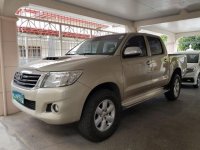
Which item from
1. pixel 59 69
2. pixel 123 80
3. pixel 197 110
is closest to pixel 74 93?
pixel 59 69

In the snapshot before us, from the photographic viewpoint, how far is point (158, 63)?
13.5 feet

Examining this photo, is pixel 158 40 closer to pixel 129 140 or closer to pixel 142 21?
pixel 129 140

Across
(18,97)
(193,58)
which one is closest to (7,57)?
(18,97)

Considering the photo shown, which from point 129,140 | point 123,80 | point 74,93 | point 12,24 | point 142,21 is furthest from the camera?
point 142,21

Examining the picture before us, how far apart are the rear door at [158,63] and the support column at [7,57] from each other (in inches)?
121

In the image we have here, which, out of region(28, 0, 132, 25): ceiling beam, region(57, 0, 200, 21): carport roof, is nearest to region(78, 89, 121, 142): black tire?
region(28, 0, 132, 25): ceiling beam

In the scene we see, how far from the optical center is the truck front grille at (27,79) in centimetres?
256

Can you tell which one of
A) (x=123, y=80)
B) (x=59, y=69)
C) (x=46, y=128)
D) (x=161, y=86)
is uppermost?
(x=59, y=69)

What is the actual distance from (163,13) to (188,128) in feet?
16.8

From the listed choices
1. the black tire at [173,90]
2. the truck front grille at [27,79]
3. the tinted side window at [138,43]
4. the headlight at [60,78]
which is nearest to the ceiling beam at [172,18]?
the black tire at [173,90]

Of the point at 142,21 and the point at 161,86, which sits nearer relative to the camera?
the point at 161,86

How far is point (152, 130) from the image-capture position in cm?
314

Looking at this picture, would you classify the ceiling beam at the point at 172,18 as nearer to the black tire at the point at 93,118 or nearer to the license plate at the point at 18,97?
the black tire at the point at 93,118

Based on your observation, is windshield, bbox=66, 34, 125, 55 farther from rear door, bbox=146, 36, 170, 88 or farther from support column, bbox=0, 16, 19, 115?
support column, bbox=0, 16, 19, 115
